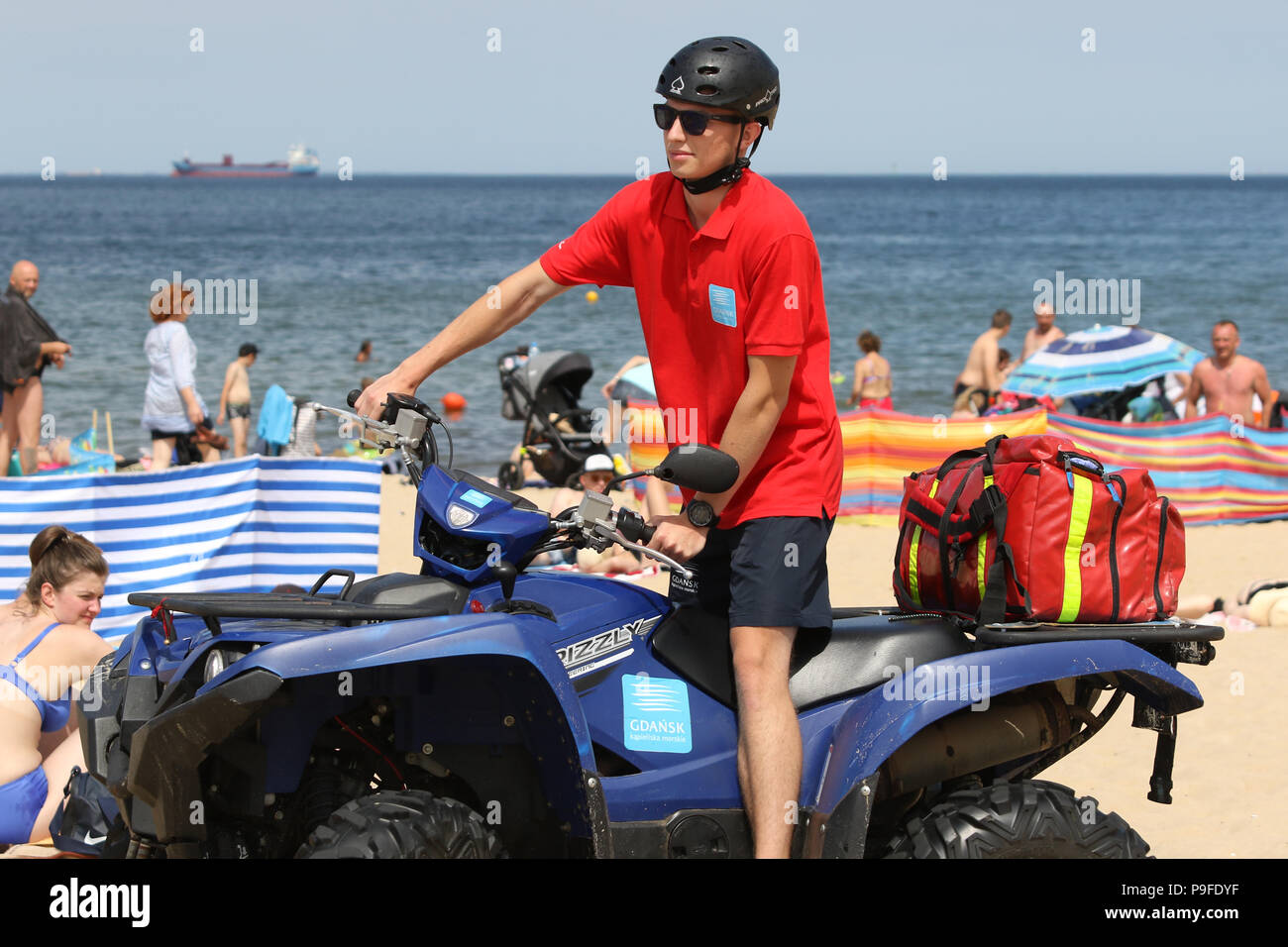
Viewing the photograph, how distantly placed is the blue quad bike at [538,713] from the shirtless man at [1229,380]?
1042 cm

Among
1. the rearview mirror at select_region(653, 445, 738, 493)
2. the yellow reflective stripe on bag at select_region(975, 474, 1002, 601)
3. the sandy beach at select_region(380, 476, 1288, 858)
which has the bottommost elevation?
the sandy beach at select_region(380, 476, 1288, 858)

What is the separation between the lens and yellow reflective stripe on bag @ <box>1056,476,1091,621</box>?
11.4ft

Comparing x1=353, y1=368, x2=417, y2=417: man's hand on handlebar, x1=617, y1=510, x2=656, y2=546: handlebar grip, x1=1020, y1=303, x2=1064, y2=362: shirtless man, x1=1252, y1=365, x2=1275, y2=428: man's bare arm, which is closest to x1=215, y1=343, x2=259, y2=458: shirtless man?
x1=1020, y1=303, x2=1064, y2=362: shirtless man

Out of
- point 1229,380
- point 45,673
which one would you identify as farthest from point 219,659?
point 1229,380

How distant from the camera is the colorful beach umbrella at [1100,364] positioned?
13781 millimetres

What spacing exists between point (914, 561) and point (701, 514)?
859 mm

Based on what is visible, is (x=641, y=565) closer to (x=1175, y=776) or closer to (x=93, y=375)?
(x=1175, y=776)

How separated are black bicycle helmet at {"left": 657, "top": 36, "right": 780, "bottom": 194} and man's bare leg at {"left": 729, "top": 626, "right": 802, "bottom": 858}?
1.12 meters

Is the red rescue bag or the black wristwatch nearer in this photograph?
the black wristwatch

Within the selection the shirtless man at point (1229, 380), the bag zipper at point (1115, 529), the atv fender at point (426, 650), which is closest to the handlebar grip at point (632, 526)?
the atv fender at point (426, 650)

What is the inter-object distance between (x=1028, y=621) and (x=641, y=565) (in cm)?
625

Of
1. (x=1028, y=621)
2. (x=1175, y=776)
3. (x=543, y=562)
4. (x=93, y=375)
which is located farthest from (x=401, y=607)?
(x=93, y=375)

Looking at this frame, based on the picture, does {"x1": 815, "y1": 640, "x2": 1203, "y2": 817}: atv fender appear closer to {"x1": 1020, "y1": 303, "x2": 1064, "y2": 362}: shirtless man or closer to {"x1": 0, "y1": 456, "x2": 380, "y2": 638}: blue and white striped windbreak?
{"x1": 0, "y1": 456, "x2": 380, "y2": 638}: blue and white striped windbreak
